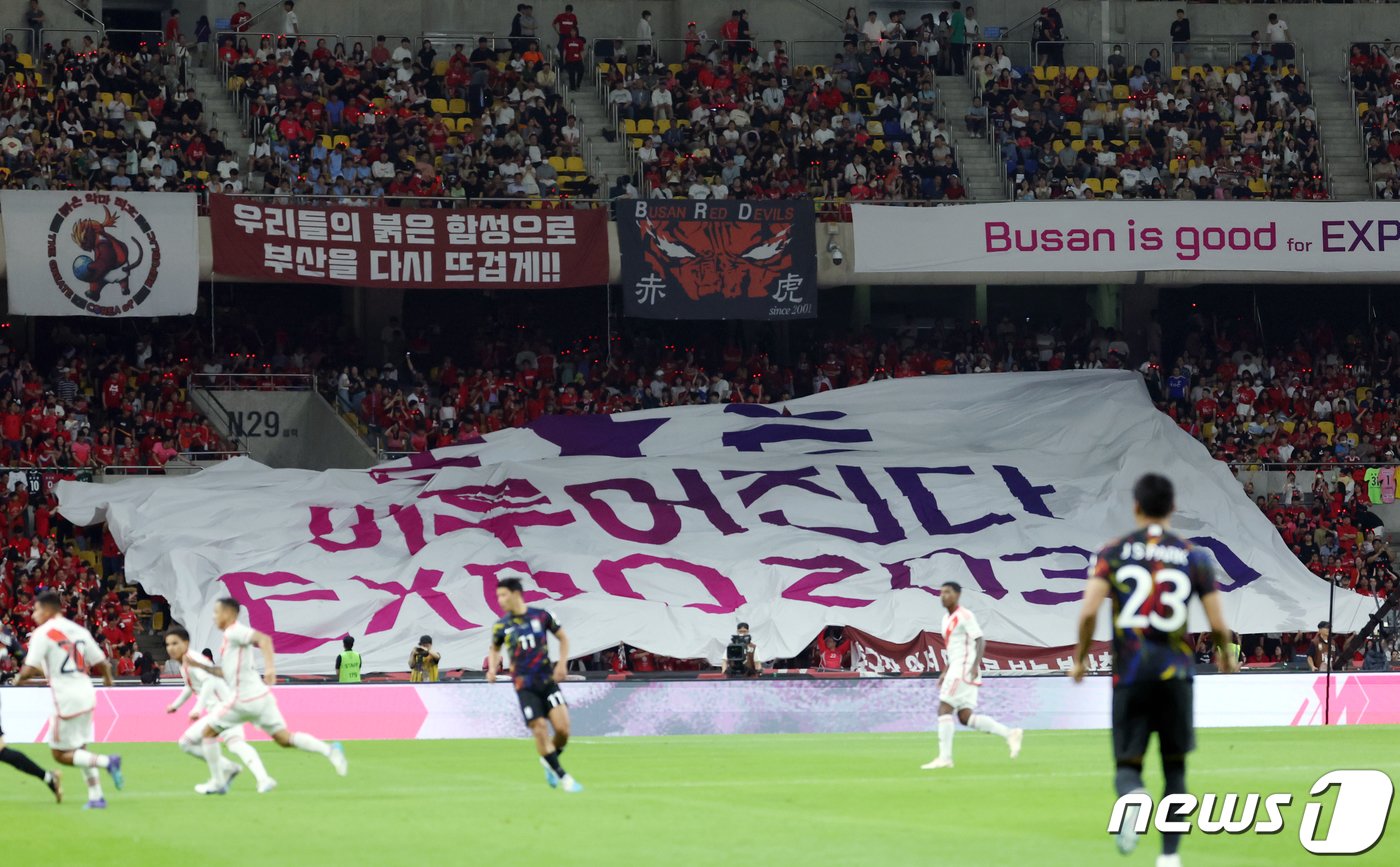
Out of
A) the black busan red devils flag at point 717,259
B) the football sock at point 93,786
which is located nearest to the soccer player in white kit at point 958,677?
the football sock at point 93,786

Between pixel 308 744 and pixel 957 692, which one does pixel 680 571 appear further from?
pixel 308 744

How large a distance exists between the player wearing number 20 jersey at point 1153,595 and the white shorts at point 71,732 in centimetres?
916

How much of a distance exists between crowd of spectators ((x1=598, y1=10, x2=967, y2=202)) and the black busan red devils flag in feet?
5.45

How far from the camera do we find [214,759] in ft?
55.5

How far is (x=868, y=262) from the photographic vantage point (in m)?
38.6

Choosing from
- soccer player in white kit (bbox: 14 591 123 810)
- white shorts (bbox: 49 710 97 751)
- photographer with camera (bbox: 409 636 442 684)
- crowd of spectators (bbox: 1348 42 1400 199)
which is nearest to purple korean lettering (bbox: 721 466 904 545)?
photographer with camera (bbox: 409 636 442 684)

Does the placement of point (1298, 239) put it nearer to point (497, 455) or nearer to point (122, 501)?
point (497, 455)

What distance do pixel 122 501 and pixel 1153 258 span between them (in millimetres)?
19379

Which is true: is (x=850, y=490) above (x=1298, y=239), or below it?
below

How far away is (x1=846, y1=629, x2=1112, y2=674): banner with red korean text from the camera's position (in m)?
31.4

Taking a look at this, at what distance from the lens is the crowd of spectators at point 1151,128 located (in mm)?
41969

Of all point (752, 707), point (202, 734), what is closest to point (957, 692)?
point (202, 734)

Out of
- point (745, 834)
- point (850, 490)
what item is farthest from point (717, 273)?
point (745, 834)

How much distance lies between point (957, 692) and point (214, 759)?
267 inches
